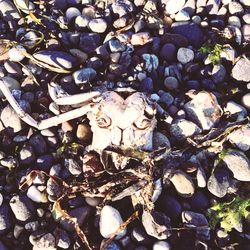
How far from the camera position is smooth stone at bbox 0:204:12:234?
3195 millimetres

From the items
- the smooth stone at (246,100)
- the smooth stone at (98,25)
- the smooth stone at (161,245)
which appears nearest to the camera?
the smooth stone at (161,245)

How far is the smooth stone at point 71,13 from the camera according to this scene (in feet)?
12.8

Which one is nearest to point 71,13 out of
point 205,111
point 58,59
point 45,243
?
point 58,59

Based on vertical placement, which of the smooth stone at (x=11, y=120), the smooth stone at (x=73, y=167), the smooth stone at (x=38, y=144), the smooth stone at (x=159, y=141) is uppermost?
the smooth stone at (x=11, y=120)

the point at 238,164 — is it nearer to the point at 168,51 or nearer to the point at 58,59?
the point at 168,51

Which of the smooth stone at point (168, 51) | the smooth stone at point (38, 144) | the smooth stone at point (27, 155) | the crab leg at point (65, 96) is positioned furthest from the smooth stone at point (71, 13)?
the smooth stone at point (27, 155)

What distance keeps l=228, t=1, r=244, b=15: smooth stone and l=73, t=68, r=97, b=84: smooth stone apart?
4.33 feet

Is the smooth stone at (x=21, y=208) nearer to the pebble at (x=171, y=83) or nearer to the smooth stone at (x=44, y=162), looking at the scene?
the smooth stone at (x=44, y=162)

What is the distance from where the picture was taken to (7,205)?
328 cm

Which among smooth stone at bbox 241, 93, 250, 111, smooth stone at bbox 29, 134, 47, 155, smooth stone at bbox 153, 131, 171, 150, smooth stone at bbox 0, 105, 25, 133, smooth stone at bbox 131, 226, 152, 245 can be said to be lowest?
smooth stone at bbox 131, 226, 152, 245

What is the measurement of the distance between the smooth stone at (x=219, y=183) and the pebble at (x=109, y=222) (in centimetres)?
69

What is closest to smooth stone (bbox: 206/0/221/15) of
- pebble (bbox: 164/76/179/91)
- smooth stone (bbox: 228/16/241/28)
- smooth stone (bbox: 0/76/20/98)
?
smooth stone (bbox: 228/16/241/28)

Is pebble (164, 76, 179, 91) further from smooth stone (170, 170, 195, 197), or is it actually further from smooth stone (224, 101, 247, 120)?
smooth stone (170, 170, 195, 197)

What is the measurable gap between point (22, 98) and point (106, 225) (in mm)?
1220
